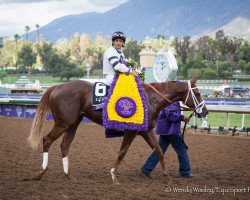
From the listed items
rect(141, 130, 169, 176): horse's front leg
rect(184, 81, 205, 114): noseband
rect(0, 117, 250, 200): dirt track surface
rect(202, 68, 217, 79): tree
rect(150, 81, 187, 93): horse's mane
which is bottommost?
rect(202, 68, 217, 79): tree

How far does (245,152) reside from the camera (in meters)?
9.84

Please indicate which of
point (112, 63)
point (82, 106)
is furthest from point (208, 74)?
point (112, 63)

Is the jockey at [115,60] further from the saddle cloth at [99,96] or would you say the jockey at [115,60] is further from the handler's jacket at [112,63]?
the saddle cloth at [99,96]

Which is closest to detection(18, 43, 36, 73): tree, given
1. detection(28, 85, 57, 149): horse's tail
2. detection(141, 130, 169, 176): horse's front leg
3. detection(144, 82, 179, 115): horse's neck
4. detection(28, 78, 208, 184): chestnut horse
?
detection(28, 85, 57, 149): horse's tail

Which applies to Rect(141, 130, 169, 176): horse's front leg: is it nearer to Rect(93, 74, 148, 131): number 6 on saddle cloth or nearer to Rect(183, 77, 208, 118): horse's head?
Rect(93, 74, 148, 131): number 6 on saddle cloth

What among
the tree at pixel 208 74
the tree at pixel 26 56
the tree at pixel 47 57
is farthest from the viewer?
the tree at pixel 26 56

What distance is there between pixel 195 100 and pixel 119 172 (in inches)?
68.5

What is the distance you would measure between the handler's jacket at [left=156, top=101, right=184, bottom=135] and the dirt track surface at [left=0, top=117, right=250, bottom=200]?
73 cm

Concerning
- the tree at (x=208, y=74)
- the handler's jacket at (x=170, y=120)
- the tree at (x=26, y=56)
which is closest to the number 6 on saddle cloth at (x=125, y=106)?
the handler's jacket at (x=170, y=120)

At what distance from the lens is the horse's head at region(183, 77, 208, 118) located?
6812 mm

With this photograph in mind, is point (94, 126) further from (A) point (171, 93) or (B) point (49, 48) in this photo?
(B) point (49, 48)

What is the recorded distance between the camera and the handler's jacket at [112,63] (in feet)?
21.4

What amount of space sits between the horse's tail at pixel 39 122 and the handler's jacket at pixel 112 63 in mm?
919

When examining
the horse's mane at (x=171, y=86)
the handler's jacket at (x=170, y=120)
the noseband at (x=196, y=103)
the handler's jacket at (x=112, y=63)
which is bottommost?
the handler's jacket at (x=170, y=120)
